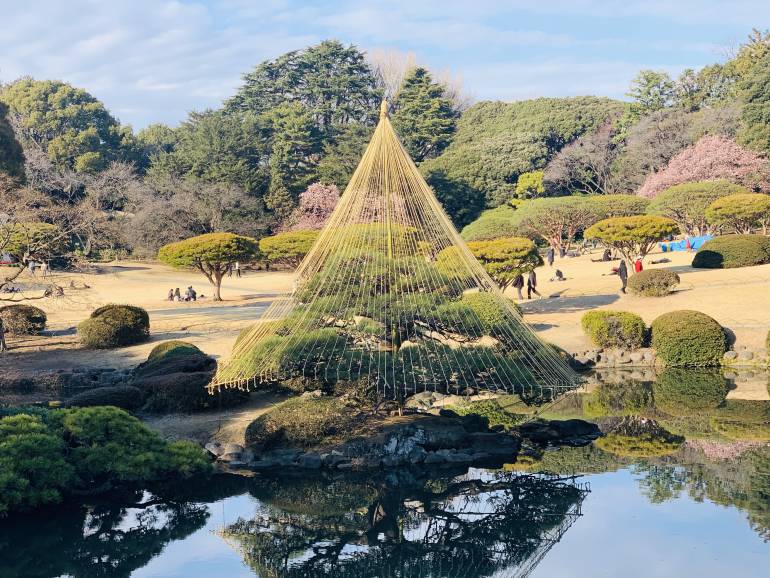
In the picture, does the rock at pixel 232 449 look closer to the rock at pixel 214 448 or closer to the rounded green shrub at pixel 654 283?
the rock at pixel 214 448

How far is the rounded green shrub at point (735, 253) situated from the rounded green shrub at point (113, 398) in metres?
24.9

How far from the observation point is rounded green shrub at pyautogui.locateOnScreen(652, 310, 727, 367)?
22578mm

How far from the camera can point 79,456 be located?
504 inches

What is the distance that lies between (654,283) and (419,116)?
39.9m

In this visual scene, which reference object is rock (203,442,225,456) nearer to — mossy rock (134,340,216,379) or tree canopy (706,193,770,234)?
mossy rock (134,340,216,379)

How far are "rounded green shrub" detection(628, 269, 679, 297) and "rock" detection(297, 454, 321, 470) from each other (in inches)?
703

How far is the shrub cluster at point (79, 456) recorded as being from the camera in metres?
11.9

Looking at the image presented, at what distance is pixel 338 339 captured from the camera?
14.3 m

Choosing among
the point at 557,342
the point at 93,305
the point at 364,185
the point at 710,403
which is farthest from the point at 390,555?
the point at 93,305

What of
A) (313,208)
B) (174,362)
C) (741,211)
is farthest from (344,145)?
(174,362)

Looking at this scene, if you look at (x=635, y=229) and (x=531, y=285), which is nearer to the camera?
(x=531, y=285)

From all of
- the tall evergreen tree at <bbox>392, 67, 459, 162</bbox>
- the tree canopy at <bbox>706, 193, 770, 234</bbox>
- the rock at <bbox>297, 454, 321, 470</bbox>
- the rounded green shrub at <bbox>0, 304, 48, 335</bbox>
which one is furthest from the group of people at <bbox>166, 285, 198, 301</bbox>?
the tall evergreen tree at <bbox>392, 67, 459, 162</bbox>

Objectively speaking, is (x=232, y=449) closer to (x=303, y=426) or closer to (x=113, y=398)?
(x=303, y=426)

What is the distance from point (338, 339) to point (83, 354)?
12662 millimetres
